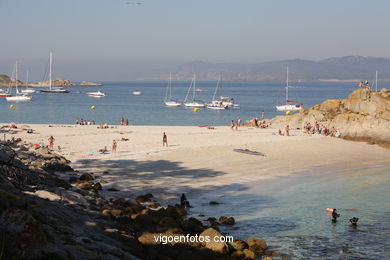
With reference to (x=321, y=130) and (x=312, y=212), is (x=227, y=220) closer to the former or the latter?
(x=312, y=212)

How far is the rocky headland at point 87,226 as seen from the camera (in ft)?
31.2

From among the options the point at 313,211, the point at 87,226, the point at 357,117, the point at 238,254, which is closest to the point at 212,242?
the point at 238,254

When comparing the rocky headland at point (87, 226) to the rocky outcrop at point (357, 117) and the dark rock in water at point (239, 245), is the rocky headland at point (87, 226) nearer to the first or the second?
the dark rock in water at point (239, 245)

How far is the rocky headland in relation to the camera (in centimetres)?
952

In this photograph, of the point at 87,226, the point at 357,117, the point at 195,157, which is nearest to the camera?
the point at 87,226

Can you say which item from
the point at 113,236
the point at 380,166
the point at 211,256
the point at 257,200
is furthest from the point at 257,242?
the point at 380,166

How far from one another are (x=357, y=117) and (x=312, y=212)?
31.7m

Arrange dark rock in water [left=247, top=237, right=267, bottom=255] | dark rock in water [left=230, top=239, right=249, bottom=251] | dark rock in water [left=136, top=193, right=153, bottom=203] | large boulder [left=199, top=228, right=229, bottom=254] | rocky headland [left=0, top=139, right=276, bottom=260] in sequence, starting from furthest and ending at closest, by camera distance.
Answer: dark rock in water [left=136, top=193, right=153, bottom=203] → dark rock in water [left=247, top=237, right=267, bottom=255] → dark rock in water [left=230, top=239, right=249, bottom=251] → large boulder [left=199, top=228, right=229, bottom=254] → rocky headland [left=0, top=139, right=276, bottom=260]

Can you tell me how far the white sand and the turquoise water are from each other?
1.93 m

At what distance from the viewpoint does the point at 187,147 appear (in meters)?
36.2

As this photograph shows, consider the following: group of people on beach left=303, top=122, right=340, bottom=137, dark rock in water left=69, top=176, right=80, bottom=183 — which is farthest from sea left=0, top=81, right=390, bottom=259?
group of people on beach left=303, top=122, right=340, bottom=137

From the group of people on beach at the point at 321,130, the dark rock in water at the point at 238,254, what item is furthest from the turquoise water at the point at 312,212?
the group of people on beach at the point at 321,130

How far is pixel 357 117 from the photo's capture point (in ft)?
162

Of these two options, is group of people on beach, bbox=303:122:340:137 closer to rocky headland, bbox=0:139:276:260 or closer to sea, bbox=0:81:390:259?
sea, bbox=0:81:390:259
